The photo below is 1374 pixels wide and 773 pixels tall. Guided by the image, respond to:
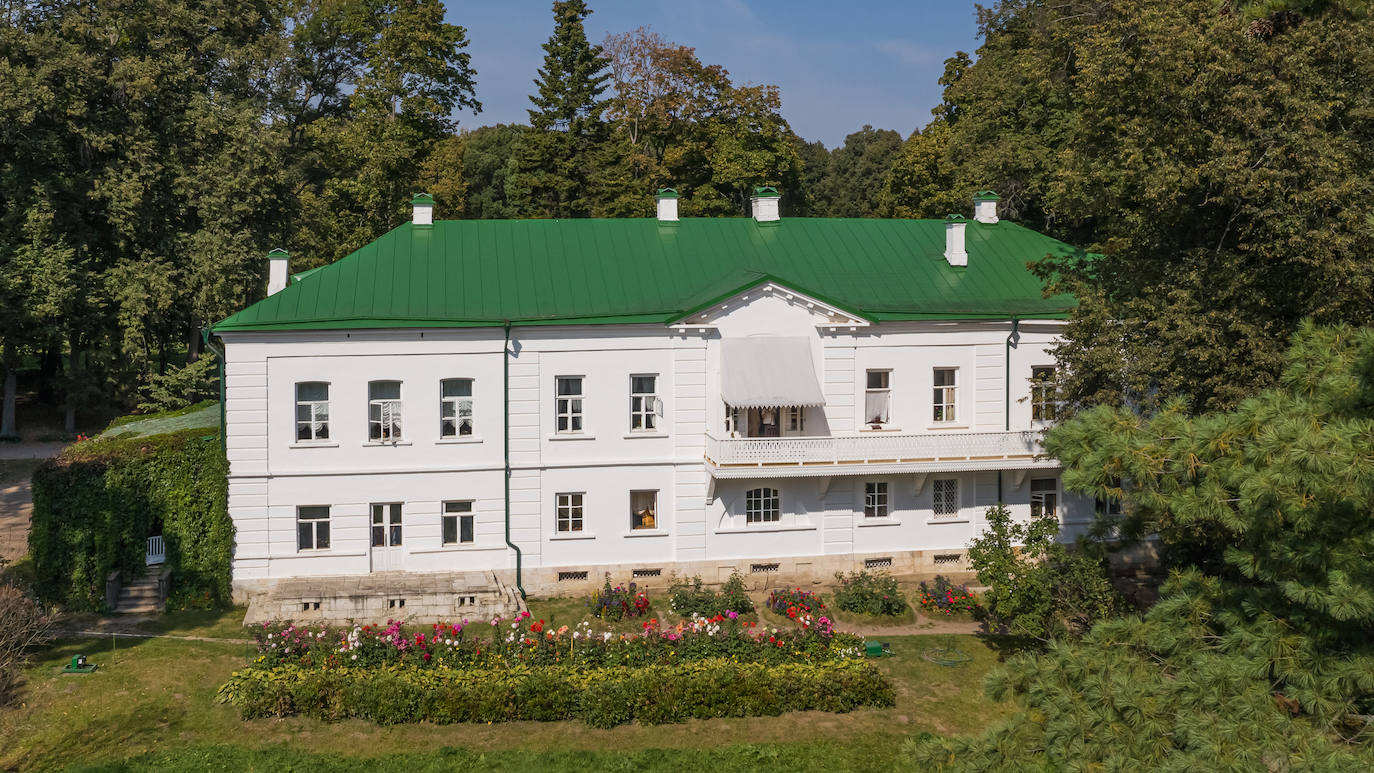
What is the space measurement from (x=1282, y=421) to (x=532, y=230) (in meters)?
24.3

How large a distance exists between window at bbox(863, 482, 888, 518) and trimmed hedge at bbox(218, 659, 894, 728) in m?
9.01

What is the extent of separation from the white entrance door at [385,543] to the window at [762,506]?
371 inches

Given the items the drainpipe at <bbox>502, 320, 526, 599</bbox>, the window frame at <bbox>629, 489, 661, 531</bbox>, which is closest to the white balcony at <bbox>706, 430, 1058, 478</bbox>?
the window frame at <bbox>629, 489, 661, 531</bbox>

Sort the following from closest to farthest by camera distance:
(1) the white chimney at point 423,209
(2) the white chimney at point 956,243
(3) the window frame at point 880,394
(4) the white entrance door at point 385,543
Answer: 1. (4) the white entrance door at point 385,543
2. (3) the window frame at point 880,394
3. (1) the white chimney at point 423,209
4. (2) the white chimney at point 956,243

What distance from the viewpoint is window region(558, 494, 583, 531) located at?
2891 cm

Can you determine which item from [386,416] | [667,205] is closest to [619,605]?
[386,416]

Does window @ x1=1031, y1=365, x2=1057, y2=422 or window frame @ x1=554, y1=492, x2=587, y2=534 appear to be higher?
window @ x1=1031, y1=365, x2=1057, y2=422

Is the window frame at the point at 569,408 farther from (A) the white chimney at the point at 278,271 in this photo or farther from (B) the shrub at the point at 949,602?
(B) the shrub at the point at 949,602

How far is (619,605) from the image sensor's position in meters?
26.7

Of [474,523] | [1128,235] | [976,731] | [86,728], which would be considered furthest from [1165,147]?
[86,728]

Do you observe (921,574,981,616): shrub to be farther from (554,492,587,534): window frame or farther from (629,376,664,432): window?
(554,492,587,534): window frame

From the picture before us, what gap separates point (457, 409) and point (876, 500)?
39.2ft

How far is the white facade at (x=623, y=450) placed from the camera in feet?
90.9

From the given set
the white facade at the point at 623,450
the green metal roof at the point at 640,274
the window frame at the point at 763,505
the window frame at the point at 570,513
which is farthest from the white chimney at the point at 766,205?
the window frame at the point at 570,513
